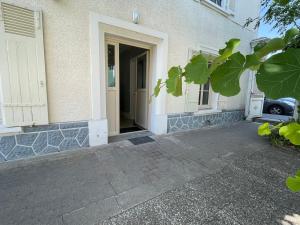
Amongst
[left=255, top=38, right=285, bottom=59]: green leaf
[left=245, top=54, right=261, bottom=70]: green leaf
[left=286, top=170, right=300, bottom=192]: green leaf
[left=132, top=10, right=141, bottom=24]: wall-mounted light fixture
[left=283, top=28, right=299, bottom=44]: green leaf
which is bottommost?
[left=286, top=170, right=300, bottom=192]: green leaf

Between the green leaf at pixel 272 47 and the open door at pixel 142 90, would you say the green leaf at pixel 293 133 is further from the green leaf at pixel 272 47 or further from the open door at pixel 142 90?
the open door at pixel 142 90

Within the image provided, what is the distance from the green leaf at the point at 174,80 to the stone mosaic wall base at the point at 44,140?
265 cm

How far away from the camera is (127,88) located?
5.48 metres

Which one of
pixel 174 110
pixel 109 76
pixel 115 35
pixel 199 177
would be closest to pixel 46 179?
pixel 199 177

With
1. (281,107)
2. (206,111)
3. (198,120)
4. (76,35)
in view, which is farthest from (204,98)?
(281,107)

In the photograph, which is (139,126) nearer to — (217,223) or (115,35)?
(115,35)

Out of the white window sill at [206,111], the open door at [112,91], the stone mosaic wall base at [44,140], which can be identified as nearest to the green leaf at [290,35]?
the stone mosaic wall base at [44,140]

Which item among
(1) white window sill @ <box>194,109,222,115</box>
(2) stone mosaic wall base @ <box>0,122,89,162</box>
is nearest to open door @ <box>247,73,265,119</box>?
(1) white window sill @ <box>194,109,222,115</box>

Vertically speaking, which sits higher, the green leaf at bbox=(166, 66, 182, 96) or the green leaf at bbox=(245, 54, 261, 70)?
the green leaf at bbox=(245, 54, 261, 70)

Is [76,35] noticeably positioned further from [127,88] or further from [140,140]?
[127,88]

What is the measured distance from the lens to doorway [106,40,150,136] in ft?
11.2

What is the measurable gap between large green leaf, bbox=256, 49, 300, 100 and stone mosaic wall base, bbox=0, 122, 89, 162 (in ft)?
9.39

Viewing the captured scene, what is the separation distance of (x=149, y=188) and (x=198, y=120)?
3091 mm

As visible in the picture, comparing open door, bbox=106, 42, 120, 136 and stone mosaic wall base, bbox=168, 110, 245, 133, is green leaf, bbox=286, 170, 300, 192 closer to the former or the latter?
open door, bbox=106, 42, 120, 136
